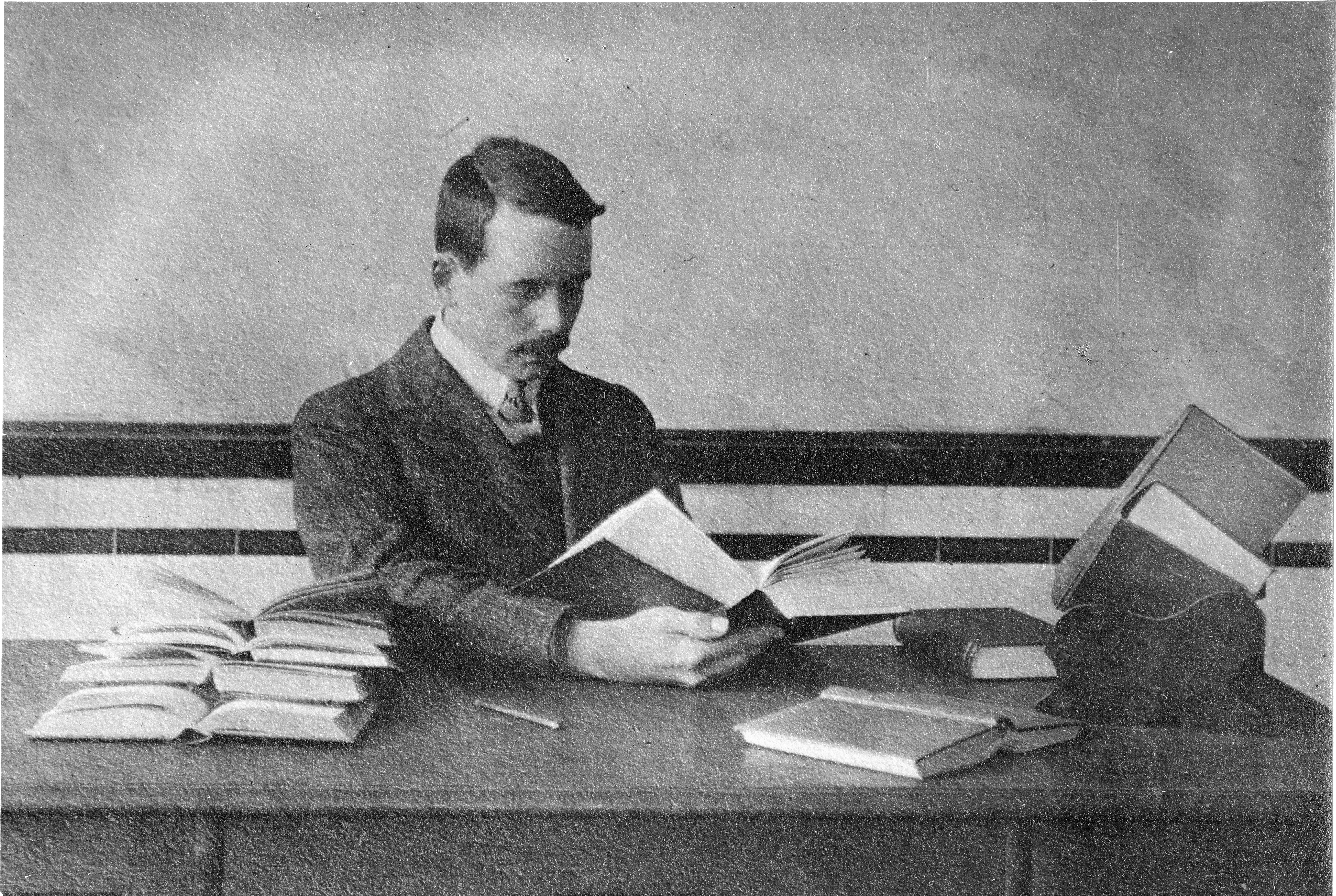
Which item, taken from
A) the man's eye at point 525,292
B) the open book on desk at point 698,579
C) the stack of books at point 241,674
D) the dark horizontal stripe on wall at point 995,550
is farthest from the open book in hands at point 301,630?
the dark horizontal stripe on wall at point 995,550

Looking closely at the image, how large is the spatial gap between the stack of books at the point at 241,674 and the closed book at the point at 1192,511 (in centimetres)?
90

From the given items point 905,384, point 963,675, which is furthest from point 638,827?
point 905,384

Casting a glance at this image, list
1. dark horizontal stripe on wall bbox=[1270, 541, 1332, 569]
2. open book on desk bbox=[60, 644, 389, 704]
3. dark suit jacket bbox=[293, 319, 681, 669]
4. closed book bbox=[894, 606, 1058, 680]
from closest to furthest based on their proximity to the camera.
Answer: open book on desk bbox=[60, 644, 389, 704] < closed book bbox=[894, 606, 1058, 680] < dark suit jacket bbox=[293, 319, 681, 669] < dark horizontal stripe on wall bbox=[1270, 541, 1332, 569]

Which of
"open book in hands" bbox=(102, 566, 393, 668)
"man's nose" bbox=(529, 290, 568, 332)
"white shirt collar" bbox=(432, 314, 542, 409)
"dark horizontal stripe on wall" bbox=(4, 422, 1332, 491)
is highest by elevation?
"man's nose" bbox=(529, 290, 568, 332)

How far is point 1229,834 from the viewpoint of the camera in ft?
3.92

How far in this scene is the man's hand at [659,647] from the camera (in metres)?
1.45

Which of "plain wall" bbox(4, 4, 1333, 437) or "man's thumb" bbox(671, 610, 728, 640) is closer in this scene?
→ "man's thumb" bbox(671, 610, 728, 640)

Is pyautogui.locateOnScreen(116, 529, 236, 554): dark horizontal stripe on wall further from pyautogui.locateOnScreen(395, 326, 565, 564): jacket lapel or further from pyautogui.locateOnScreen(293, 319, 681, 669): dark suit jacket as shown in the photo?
pyautogui.locateOnScreen(395, 326, 565, 564): jacket lapel

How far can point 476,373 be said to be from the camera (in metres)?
1.86

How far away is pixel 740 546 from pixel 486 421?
1.82ft

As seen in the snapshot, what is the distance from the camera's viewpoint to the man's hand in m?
1.45

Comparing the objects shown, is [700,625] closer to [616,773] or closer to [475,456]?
[616,773]

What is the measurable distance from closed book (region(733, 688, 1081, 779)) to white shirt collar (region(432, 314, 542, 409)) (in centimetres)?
77

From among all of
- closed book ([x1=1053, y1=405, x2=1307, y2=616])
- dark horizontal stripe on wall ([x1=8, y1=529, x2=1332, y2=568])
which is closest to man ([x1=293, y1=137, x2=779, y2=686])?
dark horizontal stripe on wall ([x1=8, y1=529, x2=1332, y2=568])
